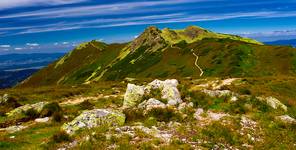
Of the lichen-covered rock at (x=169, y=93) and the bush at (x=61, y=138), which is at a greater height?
the lichen-covered rock at (x=169, y=93)

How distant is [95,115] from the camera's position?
28281mm

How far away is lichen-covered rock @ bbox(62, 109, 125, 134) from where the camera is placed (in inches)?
1077

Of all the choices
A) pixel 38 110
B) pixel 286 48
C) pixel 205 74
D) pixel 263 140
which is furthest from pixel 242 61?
pixel 263 140

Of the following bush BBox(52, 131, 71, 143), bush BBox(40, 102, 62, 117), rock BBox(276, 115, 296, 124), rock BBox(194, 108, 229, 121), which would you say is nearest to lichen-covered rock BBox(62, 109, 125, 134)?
bush BBox(52, 131, 71, 143)

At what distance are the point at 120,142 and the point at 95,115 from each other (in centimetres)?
549

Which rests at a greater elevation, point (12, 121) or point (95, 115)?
point (95, 115)

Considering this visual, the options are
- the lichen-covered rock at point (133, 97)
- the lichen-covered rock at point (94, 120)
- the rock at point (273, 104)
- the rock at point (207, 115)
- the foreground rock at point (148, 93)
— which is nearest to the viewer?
the lichen-covered rock at point (94, 120)

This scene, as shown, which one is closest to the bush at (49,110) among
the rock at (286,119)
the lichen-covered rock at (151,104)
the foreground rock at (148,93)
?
the foreground rock at (148,93)

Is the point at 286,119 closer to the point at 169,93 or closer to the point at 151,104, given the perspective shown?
the point at 169,93

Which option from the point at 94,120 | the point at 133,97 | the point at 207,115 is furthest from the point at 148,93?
the point at 94,120

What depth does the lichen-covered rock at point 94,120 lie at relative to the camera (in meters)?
27.3

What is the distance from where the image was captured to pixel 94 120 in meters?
27.7

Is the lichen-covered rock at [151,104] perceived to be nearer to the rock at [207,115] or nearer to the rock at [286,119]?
the rock at [207,115]

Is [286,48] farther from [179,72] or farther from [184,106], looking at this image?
[184,106]
